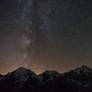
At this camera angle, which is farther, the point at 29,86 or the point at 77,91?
the point at 29,86

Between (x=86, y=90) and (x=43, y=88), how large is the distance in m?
49.0

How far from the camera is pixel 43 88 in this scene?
194 metres

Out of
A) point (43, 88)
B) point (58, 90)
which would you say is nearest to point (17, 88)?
point (43, 88)

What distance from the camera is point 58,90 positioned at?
196 m

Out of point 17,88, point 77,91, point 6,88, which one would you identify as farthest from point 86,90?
point 6,88

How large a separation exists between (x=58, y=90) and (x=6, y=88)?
62.0 metres

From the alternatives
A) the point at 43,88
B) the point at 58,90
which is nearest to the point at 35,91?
the point at 43,88

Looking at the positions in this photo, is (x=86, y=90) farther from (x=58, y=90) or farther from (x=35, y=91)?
(x=35, y=91)

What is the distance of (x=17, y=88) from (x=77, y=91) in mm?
68643

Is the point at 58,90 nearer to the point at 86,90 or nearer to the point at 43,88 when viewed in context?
the point at 43,88

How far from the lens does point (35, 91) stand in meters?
187

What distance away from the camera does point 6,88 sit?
198m

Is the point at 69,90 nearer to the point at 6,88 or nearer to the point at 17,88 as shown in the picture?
the point at 17,88

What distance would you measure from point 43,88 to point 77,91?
39166 millimetres
